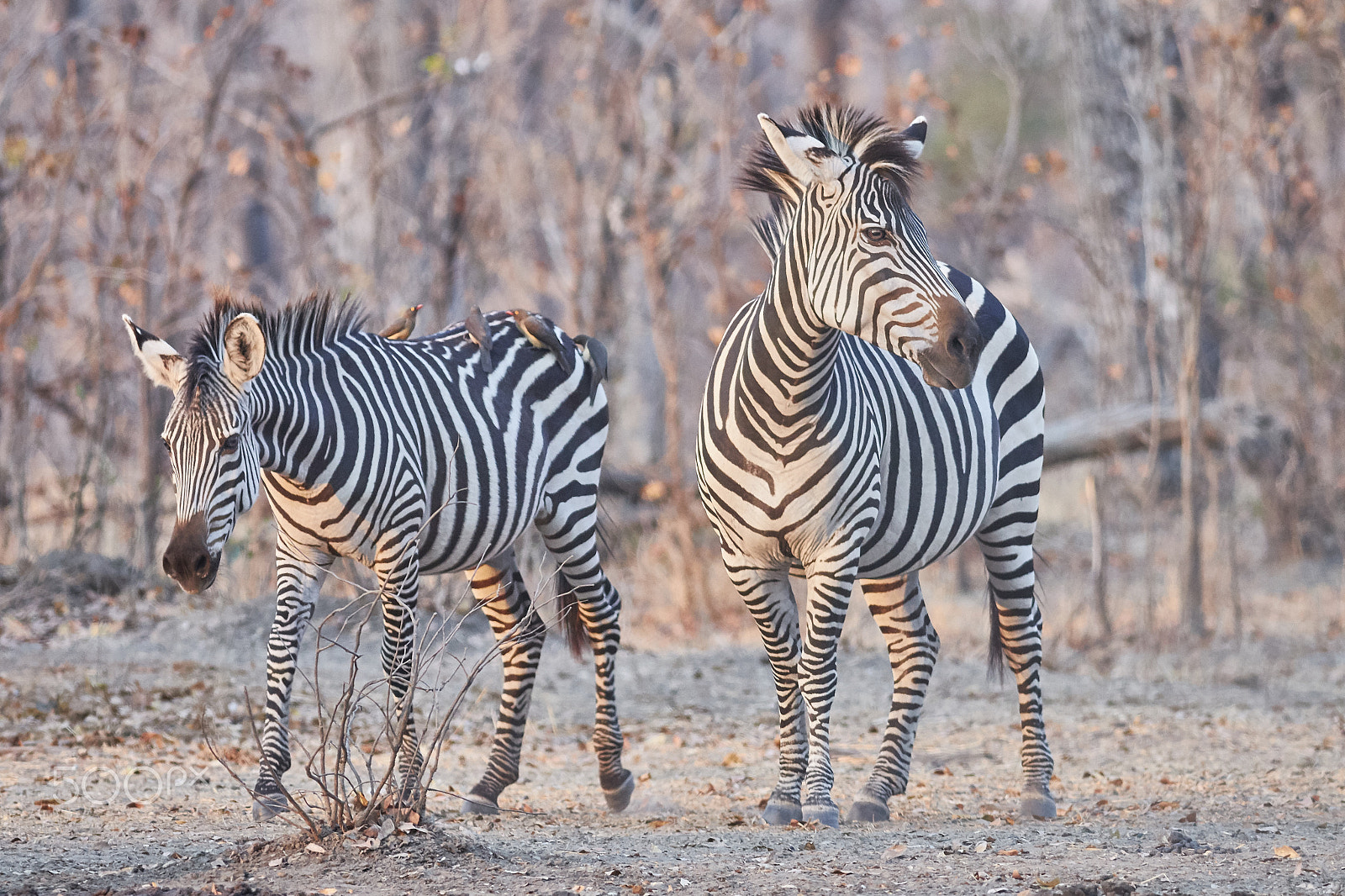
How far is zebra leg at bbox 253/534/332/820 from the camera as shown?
5.08m

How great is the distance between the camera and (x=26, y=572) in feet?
30.6

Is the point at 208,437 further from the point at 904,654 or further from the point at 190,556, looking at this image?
the point at 904,654

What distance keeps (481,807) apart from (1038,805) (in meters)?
2.27

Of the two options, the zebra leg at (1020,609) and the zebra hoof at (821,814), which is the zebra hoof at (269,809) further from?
the zebra leg at (1020,609)

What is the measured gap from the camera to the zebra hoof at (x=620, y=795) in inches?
232

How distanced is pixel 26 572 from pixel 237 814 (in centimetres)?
474

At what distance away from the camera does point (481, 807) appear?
18.7 feet

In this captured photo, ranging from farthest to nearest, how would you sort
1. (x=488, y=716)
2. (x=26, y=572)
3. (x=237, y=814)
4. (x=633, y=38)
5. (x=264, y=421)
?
(x=633, y=38) → (x=26, y=572) → (x=488, y=716) → (x=237, y=814) → (x=264, y=421)

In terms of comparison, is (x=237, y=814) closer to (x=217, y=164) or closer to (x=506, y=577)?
(x=506, y=577)

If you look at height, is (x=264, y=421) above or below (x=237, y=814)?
above

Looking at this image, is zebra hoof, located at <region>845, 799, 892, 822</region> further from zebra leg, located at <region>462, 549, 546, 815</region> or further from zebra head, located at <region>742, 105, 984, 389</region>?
zebra head, located at <region>742, 105, 984, 389</region>

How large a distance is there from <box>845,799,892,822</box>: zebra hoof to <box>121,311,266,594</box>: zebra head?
8.55 ft

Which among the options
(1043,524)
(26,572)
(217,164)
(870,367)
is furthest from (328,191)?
(870,367)

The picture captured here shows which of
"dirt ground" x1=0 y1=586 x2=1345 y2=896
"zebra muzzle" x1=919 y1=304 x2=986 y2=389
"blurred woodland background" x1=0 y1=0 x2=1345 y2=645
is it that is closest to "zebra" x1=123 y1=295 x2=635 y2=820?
"dirt ground" x1=0 y1=586 x2=1345 y2=896
